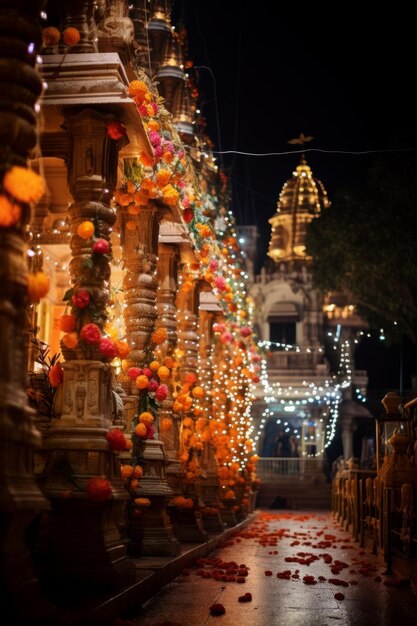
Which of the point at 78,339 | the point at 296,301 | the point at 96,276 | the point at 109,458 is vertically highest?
the point at 296,301

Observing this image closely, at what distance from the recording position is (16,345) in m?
5.13

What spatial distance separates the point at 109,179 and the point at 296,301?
37599 mm

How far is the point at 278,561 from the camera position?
38.0ft

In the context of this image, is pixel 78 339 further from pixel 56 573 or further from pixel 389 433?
pixel 389 433

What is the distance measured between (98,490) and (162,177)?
165 inches

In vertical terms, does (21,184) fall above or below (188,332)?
below

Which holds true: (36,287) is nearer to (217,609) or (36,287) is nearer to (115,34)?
(217,609)

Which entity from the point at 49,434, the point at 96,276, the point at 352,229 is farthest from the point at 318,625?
the point at 352,229

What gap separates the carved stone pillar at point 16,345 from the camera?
4832mm

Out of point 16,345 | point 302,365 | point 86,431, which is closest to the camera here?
point 16,345

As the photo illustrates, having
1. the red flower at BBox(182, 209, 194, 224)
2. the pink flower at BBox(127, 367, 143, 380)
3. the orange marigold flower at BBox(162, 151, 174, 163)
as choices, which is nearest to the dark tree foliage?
the red flower at BBox(182, 209, 194, 224)

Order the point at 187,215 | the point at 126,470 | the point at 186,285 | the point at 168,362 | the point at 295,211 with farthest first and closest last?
1. the point at 295,211
2. the point at 186,285
3. the point at 187,215
4. the point at 168,362
5. the point at 126,470

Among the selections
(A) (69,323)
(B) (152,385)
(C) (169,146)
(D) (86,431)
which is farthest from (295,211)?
(D) (86,431)

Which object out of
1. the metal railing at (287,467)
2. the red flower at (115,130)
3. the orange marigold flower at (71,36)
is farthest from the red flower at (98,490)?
the metal railing at (287,467)
